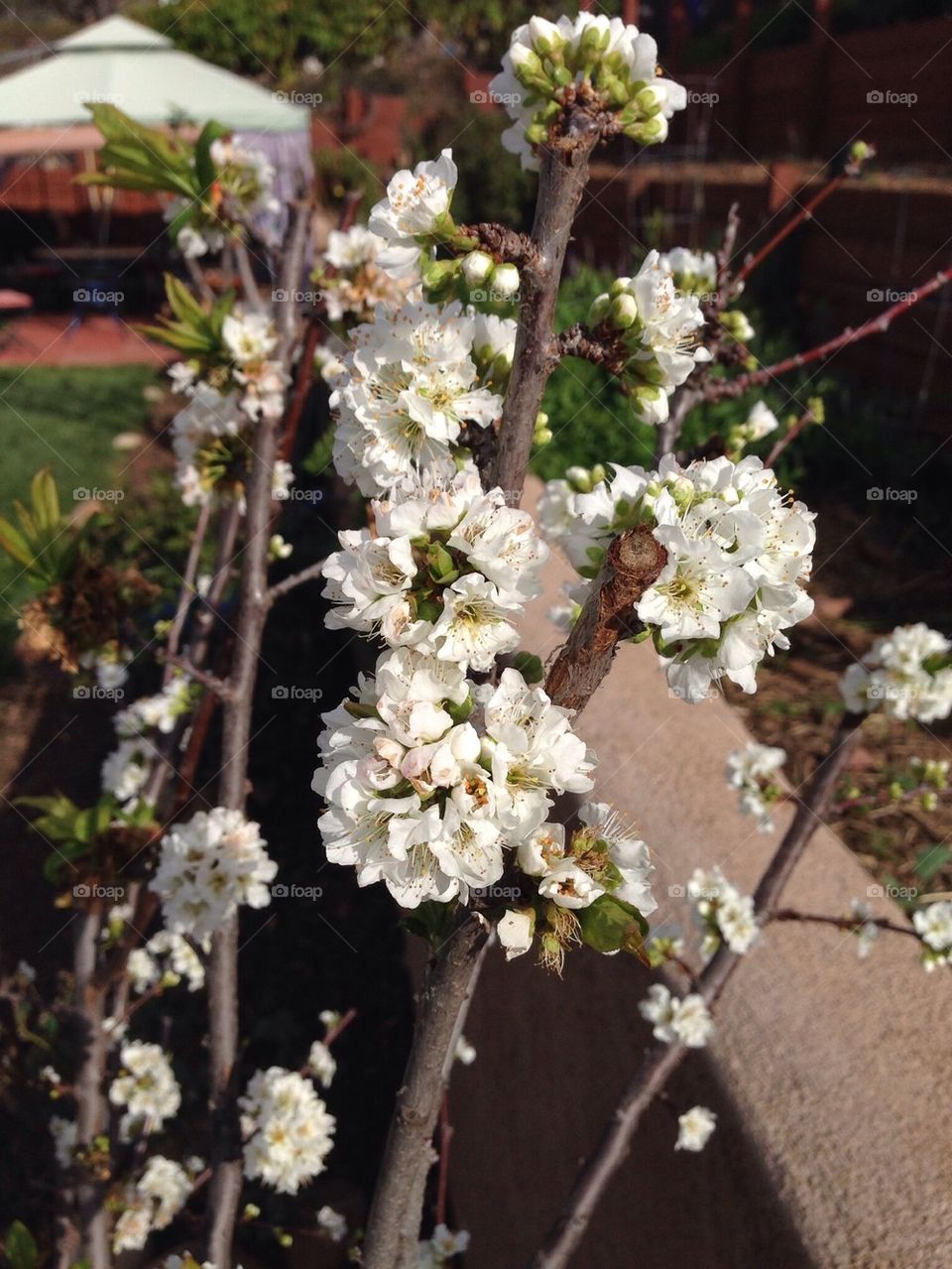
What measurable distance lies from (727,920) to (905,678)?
0.62m

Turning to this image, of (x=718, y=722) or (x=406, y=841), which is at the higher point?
(x=406, y=841)

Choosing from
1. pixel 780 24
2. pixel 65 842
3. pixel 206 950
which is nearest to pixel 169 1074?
pixel 206 950

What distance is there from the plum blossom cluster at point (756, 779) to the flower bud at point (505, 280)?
3.94 feet

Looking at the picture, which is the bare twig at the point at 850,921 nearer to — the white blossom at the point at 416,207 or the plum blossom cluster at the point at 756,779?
the plum blossom cluster at the point at 756,779

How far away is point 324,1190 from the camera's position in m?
2.59

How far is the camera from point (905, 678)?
1.86 m

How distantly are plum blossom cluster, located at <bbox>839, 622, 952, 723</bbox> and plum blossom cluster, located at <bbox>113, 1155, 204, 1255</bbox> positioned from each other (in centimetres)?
154

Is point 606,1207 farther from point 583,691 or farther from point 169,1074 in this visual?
point 583,691

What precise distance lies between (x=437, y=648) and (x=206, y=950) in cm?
125

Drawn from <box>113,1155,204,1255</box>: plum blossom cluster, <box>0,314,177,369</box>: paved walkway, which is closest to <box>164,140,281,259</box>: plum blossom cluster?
<box>113,1155,204,1255</box>: plum blossom cluster
